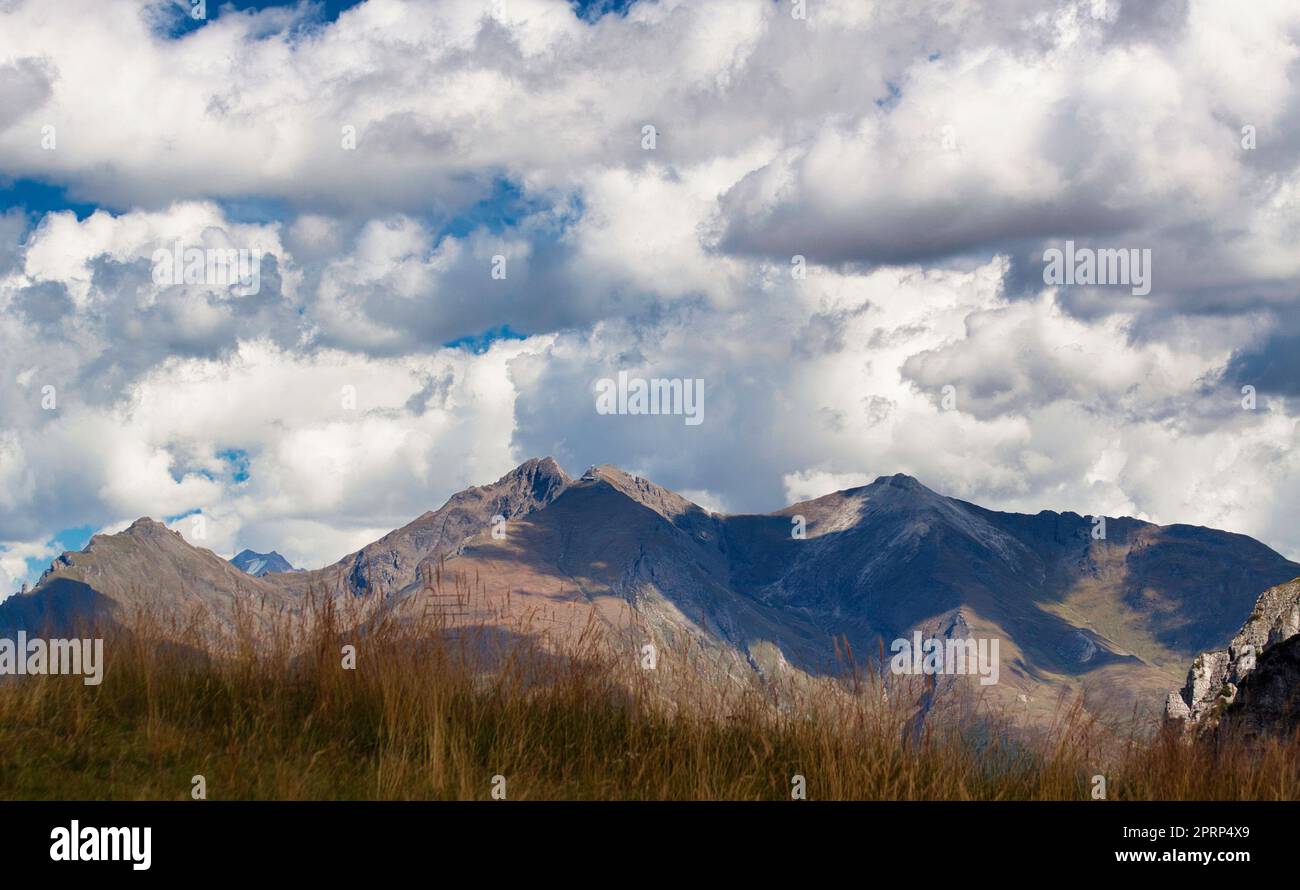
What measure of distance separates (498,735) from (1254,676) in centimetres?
893

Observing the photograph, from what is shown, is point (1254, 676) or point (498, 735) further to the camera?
point (1254, 676)

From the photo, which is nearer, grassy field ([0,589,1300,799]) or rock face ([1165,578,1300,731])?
grassy field ([0,589,1300,799])

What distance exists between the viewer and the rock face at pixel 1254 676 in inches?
505

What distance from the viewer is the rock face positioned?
1284cm

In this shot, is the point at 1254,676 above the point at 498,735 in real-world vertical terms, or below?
above

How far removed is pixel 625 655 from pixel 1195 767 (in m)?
5.53

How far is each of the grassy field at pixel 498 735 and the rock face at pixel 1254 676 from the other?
149 cm

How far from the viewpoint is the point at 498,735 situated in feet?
33.4

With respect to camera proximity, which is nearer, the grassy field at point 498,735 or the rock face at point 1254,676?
the grassy field at point 498,735

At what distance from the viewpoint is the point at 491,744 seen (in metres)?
10.2

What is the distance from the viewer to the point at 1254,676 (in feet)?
43.5

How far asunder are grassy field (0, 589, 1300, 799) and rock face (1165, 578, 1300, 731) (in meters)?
1.49
